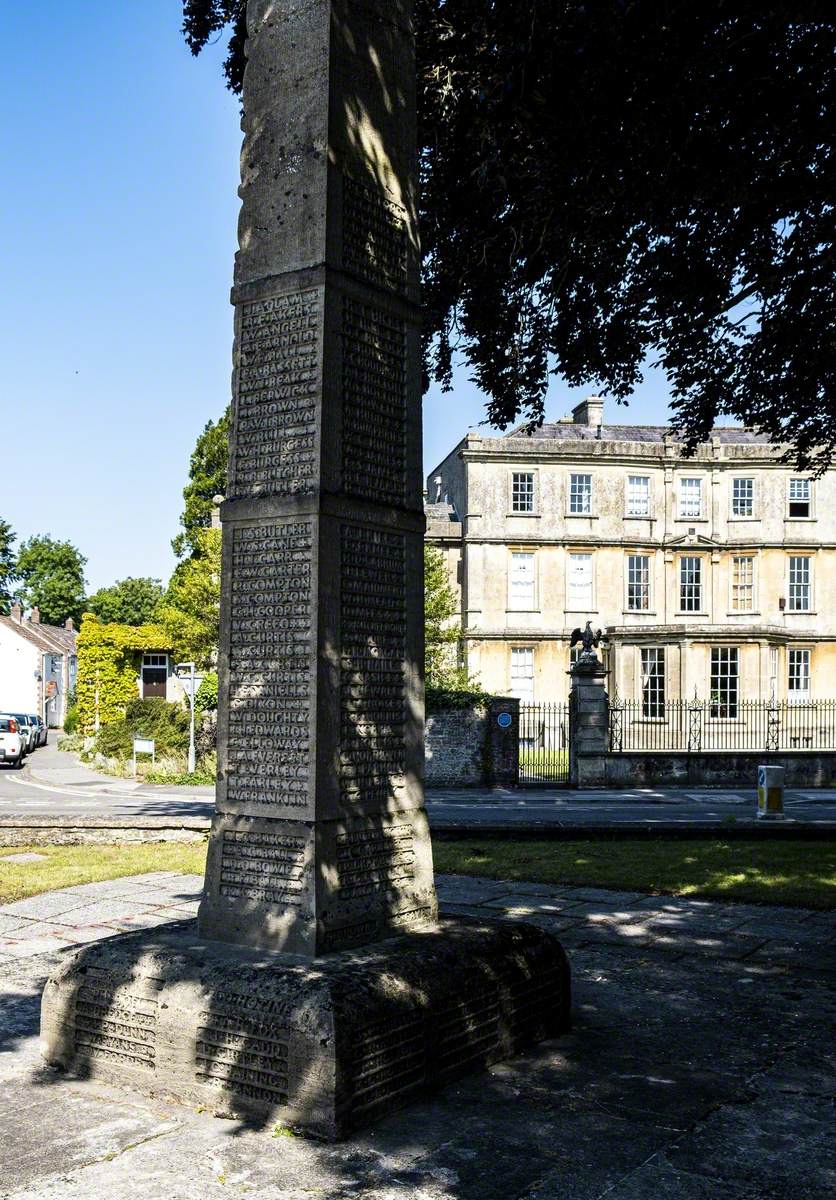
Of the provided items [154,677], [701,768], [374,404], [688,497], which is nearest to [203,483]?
[154,677]

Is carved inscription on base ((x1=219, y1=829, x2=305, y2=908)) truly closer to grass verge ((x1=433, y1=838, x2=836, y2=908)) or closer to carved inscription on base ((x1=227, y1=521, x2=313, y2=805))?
carved inscription on base ((x1=227, y1=521, x2=313, y2=805))

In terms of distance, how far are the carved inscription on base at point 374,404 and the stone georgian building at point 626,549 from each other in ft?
123

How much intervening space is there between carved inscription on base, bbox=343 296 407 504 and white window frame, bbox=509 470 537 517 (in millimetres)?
38311

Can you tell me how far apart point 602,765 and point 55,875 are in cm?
1811

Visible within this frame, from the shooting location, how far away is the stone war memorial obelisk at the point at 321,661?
512 centimetres

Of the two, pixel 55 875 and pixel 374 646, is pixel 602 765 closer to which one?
pixel 55 875

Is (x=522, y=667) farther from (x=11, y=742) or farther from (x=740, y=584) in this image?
(x=11, y=742)

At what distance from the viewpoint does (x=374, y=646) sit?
587 cm

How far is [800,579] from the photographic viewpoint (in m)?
45.3

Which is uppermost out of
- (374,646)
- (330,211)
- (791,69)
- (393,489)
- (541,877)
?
(791,69)

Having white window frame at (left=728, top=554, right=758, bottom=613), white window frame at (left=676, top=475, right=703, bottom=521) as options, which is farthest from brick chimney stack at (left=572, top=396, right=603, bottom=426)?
white window frame at (left=728, top=554, right=758, bottom=613)

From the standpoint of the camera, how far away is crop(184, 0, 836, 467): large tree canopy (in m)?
8.85

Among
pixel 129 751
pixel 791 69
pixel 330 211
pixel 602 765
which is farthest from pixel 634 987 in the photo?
pixel 129 751

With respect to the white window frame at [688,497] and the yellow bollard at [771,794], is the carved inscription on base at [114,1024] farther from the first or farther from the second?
the white window frame at [688,497]
